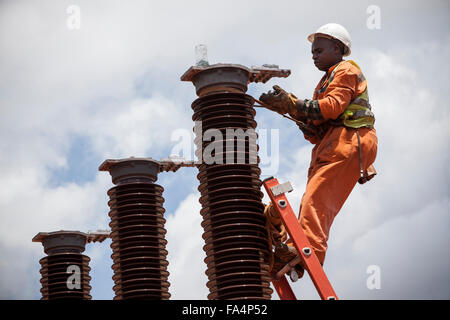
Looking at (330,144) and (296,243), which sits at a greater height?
(330,144)

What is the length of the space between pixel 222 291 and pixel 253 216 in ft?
4.07

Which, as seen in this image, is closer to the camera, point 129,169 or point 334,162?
point 334,162

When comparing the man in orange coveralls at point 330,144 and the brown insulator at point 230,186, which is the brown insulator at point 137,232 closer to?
the brown insulator at point 230,186

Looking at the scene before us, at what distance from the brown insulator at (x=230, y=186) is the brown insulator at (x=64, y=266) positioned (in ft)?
24.1

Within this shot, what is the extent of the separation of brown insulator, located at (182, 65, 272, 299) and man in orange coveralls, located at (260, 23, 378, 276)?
1.25 ft

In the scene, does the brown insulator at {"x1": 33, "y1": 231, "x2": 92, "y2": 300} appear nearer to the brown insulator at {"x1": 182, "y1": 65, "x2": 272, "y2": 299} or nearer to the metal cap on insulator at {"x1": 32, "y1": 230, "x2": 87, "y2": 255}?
the metal cap on insulator at {"x1": 32, "y1": 230, "x2": 87, "y2": 255}

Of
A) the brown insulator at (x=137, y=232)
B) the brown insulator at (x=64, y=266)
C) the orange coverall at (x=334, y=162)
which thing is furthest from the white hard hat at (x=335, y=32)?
the brown insulator at (x=64, y=266)

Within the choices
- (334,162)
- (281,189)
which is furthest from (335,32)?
(281,189)

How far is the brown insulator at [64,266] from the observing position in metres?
22.0

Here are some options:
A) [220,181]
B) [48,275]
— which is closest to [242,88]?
[220,181]

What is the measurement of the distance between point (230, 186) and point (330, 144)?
1.64 metres

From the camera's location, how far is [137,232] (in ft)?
61.8

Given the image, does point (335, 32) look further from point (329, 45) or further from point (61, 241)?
point (61, 241)
